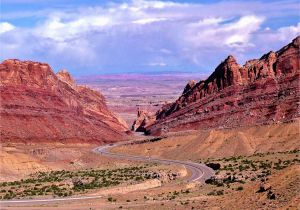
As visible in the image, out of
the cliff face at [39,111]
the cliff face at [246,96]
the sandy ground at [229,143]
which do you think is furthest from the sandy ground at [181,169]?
the cliff face at [246,96]

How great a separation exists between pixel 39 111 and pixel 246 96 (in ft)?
148

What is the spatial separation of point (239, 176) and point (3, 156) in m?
33.6

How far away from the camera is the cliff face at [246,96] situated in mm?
119831

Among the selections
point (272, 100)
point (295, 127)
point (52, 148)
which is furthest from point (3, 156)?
point (272, 100)

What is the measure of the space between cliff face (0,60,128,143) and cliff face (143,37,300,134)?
1941 cm

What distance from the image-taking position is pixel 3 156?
78.8 m

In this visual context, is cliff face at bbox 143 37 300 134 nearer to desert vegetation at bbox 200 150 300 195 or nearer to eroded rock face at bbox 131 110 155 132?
eroded rock face at bbox 131 110 155 132

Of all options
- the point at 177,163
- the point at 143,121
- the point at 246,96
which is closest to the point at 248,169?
the point at 177,163

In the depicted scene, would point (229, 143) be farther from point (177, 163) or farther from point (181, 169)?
point (181, 169)

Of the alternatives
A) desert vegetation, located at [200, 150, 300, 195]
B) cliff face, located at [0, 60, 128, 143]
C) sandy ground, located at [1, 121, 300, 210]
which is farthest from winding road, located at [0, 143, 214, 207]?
cliff face, located at [0, 60, 128, 143]

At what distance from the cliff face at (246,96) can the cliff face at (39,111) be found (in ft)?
63.7

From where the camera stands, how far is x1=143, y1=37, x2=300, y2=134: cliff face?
393 ft

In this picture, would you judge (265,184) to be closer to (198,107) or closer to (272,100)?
(272,100)

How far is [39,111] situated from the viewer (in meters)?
117
